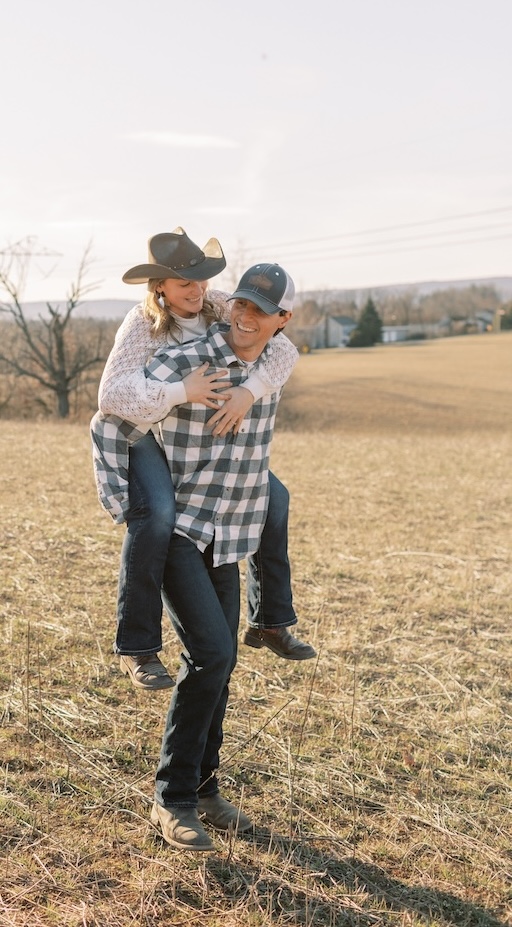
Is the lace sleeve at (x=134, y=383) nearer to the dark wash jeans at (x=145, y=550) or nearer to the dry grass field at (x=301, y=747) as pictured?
the dark wash jeans at (x=145, y=550)

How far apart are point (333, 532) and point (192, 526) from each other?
22.5 feet

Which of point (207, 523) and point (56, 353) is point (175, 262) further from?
point (56, 353)

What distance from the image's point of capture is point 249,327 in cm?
320

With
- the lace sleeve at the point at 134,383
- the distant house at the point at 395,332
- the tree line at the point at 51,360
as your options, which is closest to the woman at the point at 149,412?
the lace sleeve at the point at 134,383

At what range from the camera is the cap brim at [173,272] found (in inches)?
122

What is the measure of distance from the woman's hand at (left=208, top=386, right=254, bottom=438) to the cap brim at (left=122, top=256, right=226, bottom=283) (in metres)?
0.41

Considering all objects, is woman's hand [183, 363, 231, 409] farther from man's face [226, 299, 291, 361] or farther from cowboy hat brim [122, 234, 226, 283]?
cowboy hat brim [122, 234, 226, 283]

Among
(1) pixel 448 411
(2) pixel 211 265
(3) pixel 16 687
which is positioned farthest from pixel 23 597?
(1) pixel 448 411

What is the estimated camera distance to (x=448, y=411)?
4228 cm

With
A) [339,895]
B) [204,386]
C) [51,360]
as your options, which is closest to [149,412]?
[204,386]

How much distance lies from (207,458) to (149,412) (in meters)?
0.31

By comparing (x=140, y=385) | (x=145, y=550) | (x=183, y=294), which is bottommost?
(x=145, y=550)

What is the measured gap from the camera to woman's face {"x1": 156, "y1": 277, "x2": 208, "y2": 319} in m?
3.15

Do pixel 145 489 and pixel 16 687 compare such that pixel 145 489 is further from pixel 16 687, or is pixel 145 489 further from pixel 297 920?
pixel 16 687
